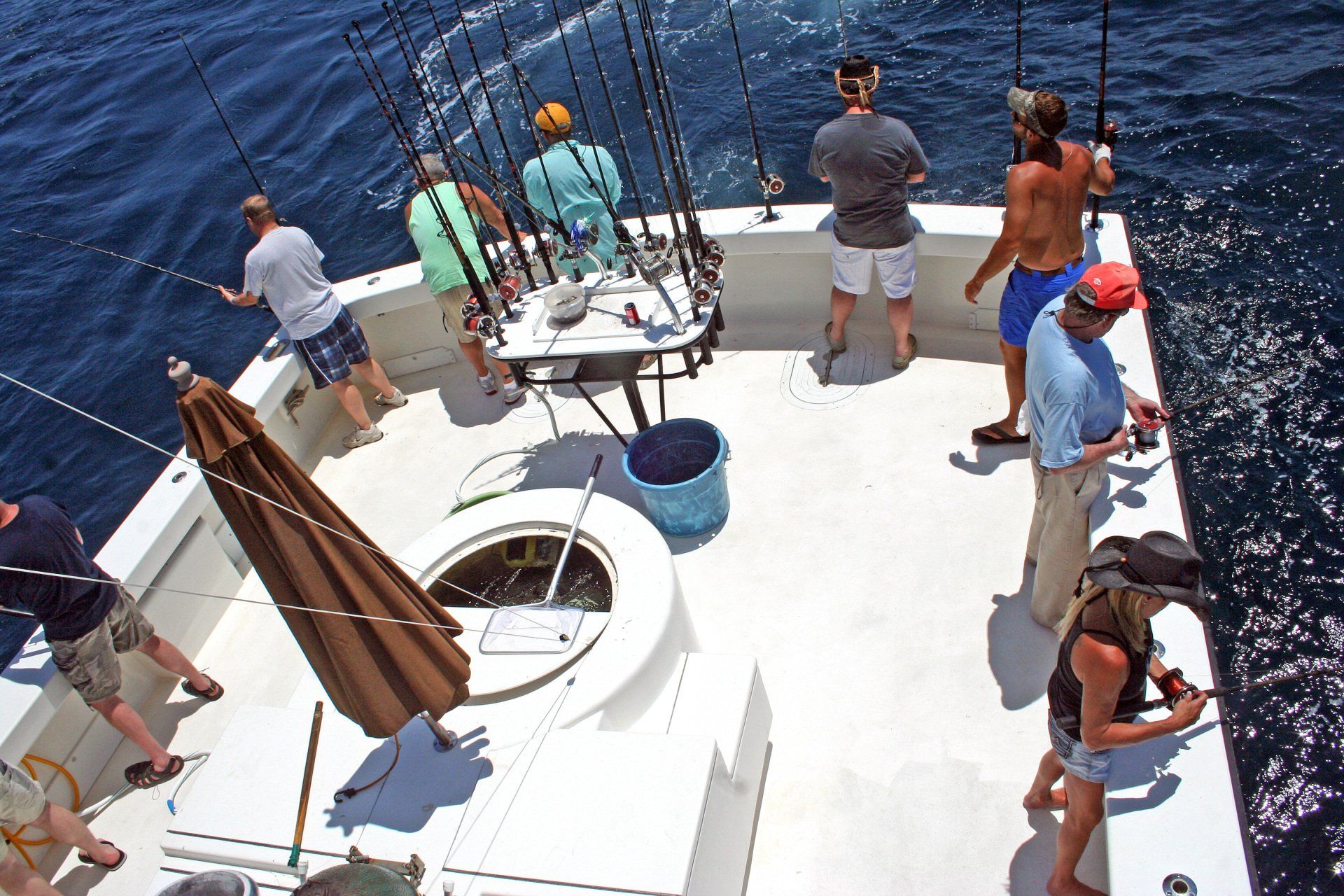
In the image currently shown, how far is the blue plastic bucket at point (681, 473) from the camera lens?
3.32 metres

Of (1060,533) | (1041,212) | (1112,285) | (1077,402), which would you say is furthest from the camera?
(1041,212)

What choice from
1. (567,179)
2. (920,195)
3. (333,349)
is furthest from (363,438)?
(920,195)

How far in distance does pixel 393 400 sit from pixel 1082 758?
375cm

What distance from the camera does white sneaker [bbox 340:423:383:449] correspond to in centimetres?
439

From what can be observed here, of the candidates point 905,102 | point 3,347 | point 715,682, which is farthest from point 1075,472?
point 3,347

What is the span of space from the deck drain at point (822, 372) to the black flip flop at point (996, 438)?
613 millimetres

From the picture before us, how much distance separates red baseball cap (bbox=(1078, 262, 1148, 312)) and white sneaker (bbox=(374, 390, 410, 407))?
11.6ft

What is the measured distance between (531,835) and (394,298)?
329 centimetres

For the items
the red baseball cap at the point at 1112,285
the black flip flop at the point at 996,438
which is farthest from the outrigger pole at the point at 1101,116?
→ the red baseball cap at the point at 1112,285

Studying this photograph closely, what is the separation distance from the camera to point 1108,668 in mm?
1769

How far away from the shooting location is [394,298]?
177 inches

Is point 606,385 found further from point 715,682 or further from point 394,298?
point 715,682

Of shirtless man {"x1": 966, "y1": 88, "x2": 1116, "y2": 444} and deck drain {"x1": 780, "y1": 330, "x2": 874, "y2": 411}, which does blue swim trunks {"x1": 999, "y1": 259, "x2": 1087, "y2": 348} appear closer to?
shirtless man {"x1": 966, "y1": 88, "x2": 1116, "y2": 444}

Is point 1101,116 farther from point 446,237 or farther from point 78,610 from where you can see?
point 78,610
